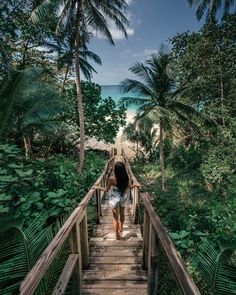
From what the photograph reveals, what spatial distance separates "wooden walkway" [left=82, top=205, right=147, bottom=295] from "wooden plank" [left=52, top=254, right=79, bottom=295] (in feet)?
2.24

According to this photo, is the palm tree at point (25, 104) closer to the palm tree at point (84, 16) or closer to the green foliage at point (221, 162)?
the palm tree at point (84, 16)

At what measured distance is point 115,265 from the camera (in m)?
3.35

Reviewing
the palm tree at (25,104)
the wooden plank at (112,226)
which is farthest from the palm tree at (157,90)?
the wooden plank at (112,226)

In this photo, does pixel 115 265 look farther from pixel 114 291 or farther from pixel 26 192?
pixel 26 192

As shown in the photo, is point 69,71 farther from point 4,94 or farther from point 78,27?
point 4,94

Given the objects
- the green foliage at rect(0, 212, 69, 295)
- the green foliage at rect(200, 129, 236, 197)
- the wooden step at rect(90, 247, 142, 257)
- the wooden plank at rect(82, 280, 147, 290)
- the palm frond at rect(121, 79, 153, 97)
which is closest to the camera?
the green foliage at rect(0, 212, 69, 295)

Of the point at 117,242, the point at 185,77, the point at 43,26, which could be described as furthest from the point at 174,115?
the point at 117,242

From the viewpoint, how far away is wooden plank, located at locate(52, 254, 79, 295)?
186 cm

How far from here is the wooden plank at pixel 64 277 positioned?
1862 mm

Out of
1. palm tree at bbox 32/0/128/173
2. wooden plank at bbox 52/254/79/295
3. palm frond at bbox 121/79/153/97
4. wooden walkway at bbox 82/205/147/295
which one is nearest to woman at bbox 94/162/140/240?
wooden walkway at bbox 82/205/147/295

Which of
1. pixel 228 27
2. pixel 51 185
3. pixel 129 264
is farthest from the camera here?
pixel 228 27

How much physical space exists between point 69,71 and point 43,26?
482 cm

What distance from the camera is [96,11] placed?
36.7ft

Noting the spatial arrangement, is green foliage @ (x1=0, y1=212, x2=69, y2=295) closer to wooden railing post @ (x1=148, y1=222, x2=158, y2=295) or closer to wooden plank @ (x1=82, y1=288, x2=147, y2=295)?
wooden plank @ (x1=82, y1=288, x2=147, y2=295)
